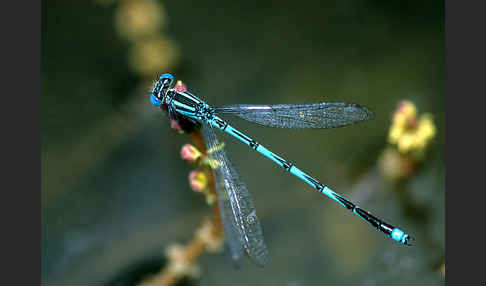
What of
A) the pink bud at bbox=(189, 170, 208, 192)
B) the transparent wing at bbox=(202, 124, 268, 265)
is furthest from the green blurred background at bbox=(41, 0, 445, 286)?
the pink bud at bbox=(189, 170, 208, 192)

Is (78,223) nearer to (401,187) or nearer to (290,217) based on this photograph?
(290,217)

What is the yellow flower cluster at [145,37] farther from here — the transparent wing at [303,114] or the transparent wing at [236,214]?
the transparent wing at [236,214]

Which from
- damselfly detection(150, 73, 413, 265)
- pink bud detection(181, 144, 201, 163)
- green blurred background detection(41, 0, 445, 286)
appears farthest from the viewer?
green blurred background detection(41, 0, 445, 286)

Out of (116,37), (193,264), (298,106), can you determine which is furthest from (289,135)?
(116,37)

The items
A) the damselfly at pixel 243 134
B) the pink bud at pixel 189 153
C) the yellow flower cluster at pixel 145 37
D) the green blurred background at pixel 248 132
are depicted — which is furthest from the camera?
the yellow flower cluster at pixel 145 37

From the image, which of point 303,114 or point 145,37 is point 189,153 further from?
point 145,37

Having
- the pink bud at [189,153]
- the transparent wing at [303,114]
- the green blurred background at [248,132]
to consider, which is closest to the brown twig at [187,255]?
the green blurred background at [248,132]

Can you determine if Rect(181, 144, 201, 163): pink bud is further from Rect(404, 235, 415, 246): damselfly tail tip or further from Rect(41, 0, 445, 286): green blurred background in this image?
Rect(404, 235, 415, 246): damselfly tail tip
